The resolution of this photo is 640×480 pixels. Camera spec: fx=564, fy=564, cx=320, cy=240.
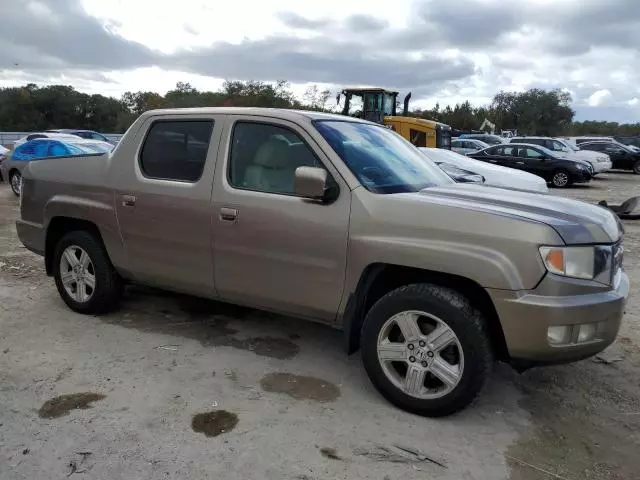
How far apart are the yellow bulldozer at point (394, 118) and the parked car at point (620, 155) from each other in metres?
9.94

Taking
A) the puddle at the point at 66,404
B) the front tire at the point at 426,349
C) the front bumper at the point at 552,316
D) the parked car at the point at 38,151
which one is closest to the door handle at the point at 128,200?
the puddle at the point at 66,404

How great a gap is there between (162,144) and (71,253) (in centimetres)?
136

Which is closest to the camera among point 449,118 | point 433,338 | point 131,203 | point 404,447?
point 404,447

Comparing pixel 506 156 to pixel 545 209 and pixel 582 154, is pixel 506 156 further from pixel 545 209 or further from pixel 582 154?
pixel 545 209

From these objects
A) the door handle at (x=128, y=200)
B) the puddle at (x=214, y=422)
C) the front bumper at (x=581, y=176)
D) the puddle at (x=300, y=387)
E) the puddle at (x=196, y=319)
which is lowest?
the puddle at (x=196, y=319)

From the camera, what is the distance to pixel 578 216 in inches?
129

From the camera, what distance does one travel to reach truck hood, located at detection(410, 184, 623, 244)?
310cm

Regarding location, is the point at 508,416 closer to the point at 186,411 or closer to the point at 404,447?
the point at 404,447

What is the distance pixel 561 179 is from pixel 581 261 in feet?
57.7

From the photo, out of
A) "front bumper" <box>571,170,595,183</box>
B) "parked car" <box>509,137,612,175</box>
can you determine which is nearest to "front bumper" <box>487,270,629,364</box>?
"front bumper" <box>571,170,595,183</box>

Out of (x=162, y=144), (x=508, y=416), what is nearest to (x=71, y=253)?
(x=162, y=144)

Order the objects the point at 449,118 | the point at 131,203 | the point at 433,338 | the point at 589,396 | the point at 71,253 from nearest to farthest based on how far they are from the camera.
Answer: the point at 433,338, the point at 589,396, the point at 131,203, the point at 71,253, the point at 449,118

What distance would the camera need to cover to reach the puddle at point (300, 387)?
3656mm

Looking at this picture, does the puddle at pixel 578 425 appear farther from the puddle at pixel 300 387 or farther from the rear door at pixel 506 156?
the rear door at pixel 506 156
